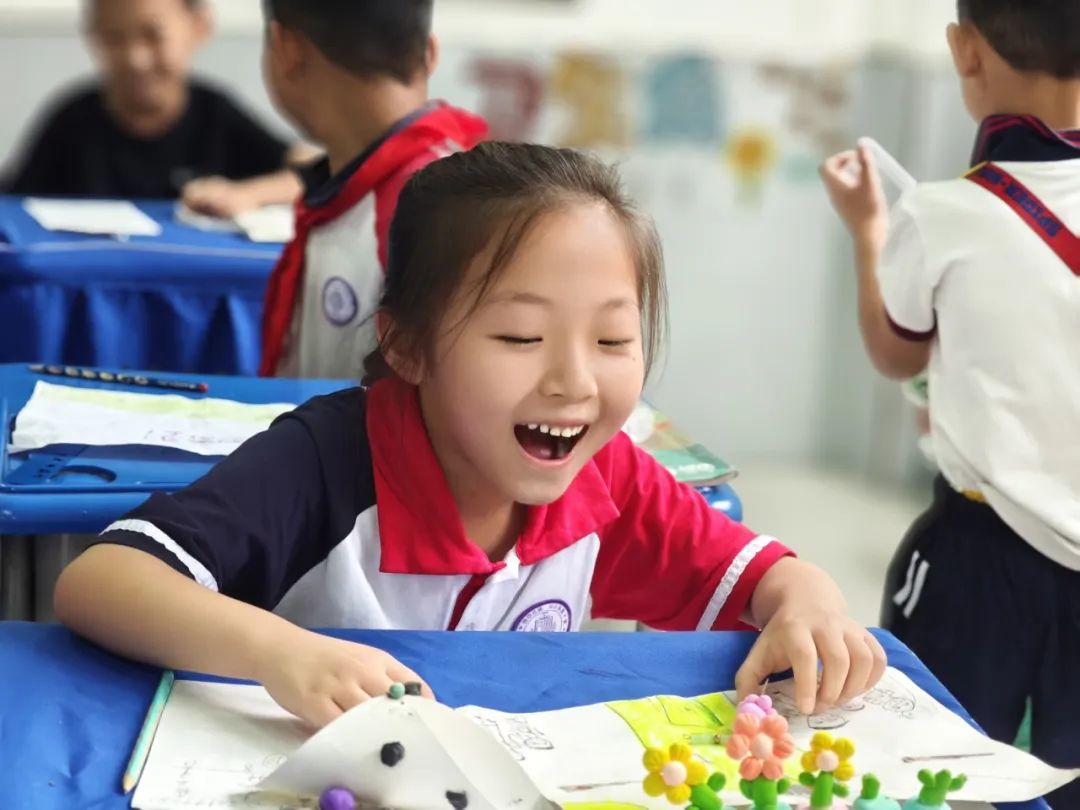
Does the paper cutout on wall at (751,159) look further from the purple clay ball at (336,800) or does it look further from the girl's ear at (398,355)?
the purple clay ball at (336,800)

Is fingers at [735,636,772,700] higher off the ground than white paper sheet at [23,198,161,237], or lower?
higher

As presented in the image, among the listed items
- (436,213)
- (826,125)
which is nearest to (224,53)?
(826,125)

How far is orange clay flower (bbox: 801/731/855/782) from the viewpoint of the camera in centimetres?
77

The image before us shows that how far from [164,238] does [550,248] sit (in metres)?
1.54

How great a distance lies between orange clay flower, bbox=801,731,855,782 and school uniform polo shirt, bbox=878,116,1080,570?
717 mm

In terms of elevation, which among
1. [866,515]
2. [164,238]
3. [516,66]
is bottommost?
[866,515]

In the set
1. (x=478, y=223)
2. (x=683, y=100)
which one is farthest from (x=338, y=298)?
(x=683, y=100)

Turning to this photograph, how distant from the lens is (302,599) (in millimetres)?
1095

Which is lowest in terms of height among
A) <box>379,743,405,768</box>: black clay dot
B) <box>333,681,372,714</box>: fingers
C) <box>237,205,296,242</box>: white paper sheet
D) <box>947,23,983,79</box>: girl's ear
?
<box>237,205,296,242</box>: white paper sheet

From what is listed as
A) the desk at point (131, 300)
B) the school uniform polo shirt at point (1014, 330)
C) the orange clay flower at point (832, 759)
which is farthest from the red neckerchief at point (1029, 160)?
the desk at point (131, 300)

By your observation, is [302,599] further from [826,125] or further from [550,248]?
[826,125]

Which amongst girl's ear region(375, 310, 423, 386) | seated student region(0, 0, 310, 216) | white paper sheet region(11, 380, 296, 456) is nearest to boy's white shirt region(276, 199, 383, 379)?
white paper sheet region(11, 380, 296, 456)

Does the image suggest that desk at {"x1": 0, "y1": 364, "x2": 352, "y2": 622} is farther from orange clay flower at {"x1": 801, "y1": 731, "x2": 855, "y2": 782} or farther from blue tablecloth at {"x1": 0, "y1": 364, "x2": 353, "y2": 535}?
orange clay flower at {"x1": 801, "y1": 731, "x2": 855, "y2": 782}

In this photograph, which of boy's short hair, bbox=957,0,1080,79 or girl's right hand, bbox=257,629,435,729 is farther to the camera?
boy's short hair, bbox=957,0,1080,79
